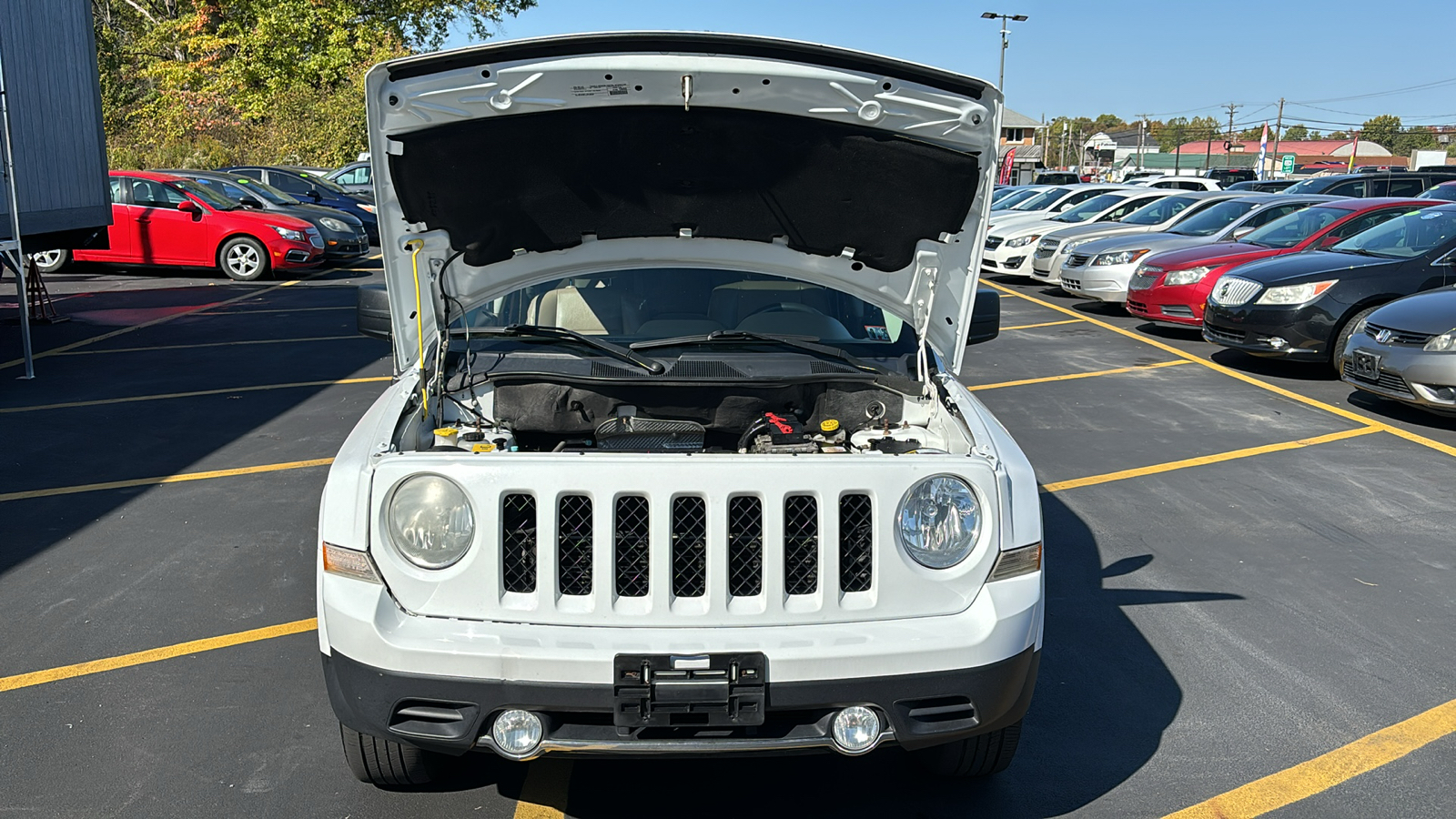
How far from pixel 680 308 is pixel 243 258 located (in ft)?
48.4

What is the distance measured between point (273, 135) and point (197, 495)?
2983 centimetres

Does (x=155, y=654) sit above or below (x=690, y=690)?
below

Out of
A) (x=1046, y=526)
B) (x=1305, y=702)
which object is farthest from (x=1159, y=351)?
(x=1305, y=702)

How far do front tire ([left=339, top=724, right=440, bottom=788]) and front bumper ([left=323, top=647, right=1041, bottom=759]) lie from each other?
0.32 metres

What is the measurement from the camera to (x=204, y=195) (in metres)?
17.2

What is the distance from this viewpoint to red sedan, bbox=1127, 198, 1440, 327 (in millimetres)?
11703

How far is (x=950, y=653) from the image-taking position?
109 inches

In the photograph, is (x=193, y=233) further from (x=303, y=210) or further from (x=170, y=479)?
(x=170, y=479)

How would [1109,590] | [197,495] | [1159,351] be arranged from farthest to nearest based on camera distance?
1. [1159,351]
2. [197,495]
3. [1109,590]

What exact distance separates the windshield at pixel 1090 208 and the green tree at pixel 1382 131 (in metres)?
122

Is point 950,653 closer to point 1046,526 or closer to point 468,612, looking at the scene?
point 468,612

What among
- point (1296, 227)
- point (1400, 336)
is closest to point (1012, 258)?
point (1296, 227)

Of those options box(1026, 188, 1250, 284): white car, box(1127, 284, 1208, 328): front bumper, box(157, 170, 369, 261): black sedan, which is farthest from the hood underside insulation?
box(157, 170, 369, 261): black sedan

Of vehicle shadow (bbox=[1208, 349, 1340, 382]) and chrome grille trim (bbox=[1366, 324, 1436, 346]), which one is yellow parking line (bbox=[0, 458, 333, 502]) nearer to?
chrome grille trim (bbox=[1366, 324, 1436, 346])
